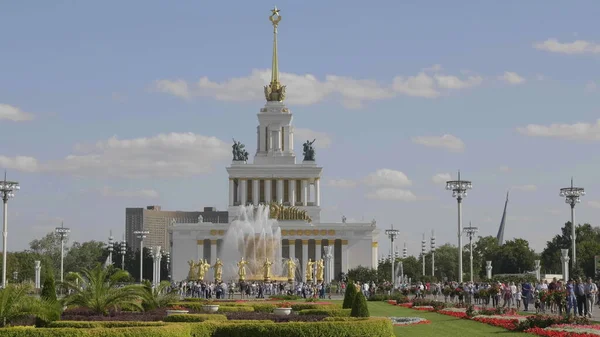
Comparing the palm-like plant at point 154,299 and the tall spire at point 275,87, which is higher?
the tall spire at point 275,87

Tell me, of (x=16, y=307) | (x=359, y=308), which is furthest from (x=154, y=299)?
(x=16, y=307)

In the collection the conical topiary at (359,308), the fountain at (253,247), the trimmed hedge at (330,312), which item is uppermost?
the fountain at (253,247)

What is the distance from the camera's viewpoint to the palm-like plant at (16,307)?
25.3 m

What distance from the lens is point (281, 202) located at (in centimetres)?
10838

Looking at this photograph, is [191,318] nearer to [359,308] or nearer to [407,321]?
[359,308]

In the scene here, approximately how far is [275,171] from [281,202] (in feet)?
11.6

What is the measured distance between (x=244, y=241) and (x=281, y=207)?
59.3 ft

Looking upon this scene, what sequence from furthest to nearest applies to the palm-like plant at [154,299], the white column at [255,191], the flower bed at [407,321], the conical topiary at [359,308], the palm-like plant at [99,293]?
the white column at [255,191] < the palm-like plant at [154,299] < the flower bed at [407,321] < the palm-like plant at [99,293] < the conical topiary at [359,308]

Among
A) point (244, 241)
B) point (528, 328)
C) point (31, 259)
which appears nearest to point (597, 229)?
point (244, 241)

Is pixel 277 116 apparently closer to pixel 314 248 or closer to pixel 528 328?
pixel 314 248

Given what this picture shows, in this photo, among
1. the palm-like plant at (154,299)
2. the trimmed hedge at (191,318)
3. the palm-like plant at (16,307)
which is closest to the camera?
the palm-like plant at (16,307)

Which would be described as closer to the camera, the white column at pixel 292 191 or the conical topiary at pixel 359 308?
the conical topiary at pixel 359 308

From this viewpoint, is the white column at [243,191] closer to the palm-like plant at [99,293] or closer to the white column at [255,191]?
the white column at [255,191]

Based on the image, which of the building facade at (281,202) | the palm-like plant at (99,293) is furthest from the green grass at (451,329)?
the building facade at (281,202)
